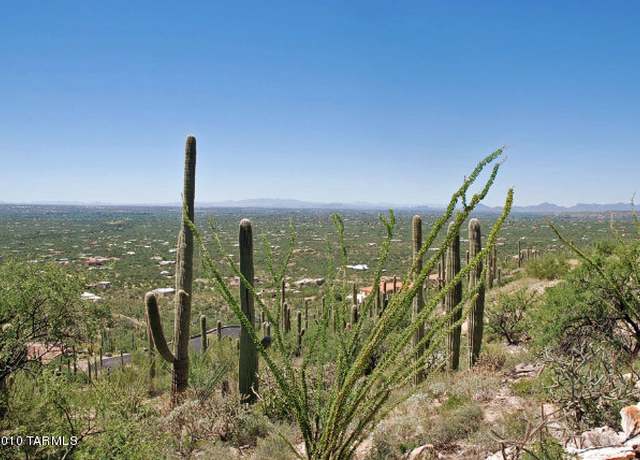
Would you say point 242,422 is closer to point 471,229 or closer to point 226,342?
point 471,229

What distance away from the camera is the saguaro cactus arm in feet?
25.9

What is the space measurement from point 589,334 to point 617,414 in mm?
3823

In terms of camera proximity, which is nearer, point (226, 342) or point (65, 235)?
point (226, 342)

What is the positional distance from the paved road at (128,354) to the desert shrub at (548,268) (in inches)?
685

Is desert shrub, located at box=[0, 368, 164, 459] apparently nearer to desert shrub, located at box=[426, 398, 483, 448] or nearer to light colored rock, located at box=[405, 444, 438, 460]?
light colored rock, located at box=[405, 444, 438, 460]

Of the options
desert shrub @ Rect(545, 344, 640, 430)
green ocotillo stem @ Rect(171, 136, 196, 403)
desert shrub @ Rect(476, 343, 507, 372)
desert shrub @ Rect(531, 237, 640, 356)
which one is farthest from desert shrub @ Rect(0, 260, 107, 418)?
desert shrub @ Rect(531, 237, 640, 356)

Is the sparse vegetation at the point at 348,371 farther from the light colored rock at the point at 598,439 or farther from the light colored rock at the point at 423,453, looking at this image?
the light colored rock at the point at 598,439

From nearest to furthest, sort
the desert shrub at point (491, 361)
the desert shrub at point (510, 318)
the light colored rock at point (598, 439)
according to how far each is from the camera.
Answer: the light colored rock at point (598, 439)
the desert shrub at point (491, 361)
the desert shrub at point (510, 318)

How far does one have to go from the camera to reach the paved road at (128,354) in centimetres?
1864

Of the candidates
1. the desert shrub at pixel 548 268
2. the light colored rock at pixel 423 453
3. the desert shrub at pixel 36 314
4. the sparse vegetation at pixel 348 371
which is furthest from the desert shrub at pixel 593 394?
the desert shrub at pixel 548 268

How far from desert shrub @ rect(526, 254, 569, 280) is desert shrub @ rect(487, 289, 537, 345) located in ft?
30.7

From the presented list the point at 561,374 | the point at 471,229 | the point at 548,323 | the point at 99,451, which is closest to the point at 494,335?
the point at 548,323

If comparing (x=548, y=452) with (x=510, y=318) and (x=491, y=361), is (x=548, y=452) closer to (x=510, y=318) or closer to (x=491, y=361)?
(x=491, y=361)

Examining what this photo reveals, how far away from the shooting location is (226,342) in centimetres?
1623
